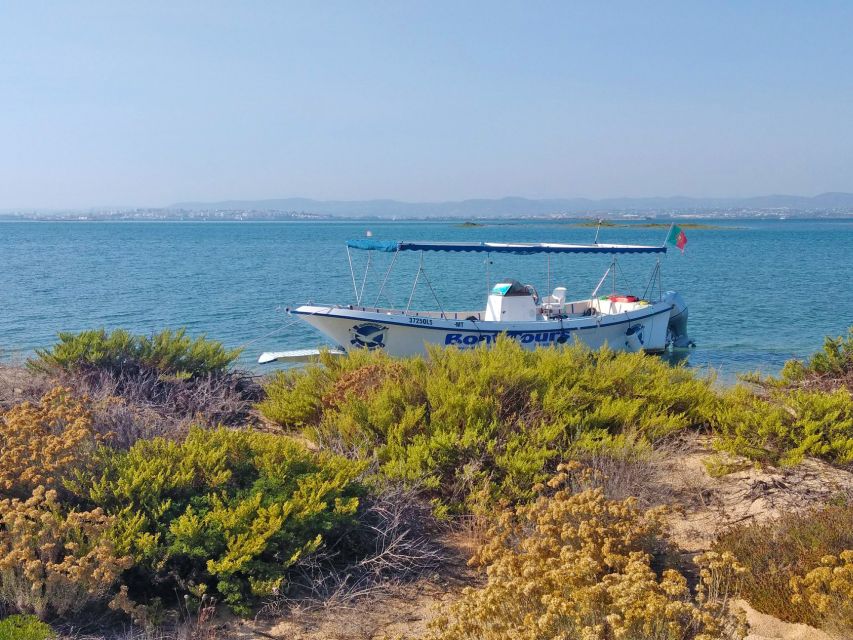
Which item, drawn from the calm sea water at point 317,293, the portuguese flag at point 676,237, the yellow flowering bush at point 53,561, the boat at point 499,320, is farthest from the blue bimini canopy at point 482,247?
the yellow flowering bush at point 53,561

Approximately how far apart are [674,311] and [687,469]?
15.1 meters

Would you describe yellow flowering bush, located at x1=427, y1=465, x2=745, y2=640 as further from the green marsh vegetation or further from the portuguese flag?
the portuguese flag

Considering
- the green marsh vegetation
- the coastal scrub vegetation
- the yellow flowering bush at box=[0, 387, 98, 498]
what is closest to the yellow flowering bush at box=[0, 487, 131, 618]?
the green marsh vegetation

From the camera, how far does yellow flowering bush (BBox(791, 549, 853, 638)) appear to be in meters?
3.81

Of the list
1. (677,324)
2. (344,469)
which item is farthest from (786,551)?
(677,324)

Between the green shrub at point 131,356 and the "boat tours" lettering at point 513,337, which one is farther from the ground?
the green shrub at point 131,356

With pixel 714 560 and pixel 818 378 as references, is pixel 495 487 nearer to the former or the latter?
pixel 714 560

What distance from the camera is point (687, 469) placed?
6.85m

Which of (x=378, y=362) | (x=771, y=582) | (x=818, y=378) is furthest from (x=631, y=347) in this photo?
(x=771, y=582)

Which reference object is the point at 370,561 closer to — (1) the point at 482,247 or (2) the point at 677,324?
(1) the point at 482,247

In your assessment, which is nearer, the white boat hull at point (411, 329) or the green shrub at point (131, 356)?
the green shrub at point (131, 356)

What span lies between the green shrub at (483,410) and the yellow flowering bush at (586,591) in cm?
108

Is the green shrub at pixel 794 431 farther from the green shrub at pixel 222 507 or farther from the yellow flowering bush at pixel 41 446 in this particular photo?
the yellow flowering bush at pixel 41 446

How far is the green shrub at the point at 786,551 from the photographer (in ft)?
13.9
